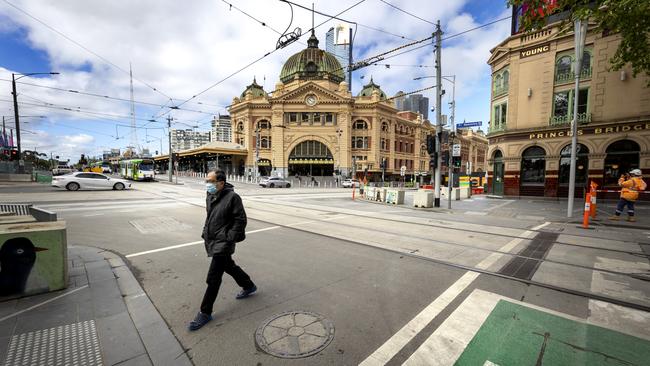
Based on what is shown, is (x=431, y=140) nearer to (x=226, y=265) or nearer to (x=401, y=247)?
(x=401, y=247)

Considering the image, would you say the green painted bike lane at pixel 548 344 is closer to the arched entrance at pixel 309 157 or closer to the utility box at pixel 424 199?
the utility box at pixel 424 199

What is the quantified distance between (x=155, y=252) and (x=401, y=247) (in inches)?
217

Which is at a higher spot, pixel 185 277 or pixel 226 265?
pixel 226 265

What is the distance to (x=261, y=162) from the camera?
5394cm

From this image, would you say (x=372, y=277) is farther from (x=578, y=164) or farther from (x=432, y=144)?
(x=578, y=164)

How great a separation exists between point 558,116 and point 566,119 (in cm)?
52

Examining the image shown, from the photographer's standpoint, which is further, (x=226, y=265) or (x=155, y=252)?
(x=155, y=252)

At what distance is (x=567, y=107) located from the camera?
732 inches

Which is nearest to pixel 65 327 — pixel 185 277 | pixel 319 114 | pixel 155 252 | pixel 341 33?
pixel 185 277

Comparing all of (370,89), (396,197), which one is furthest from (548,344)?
(370,89)

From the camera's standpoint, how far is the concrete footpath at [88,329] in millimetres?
2574

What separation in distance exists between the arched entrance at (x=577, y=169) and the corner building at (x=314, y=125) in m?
32.6

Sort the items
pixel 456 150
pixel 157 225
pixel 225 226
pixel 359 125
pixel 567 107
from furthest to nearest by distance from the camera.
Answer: pixel 359 125 < pixel 567 107 < pixel 456 150 < pixel 157 225 < pixel 225 226

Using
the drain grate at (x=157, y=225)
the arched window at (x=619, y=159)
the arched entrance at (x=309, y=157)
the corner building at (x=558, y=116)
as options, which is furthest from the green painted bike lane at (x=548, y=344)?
the arched entrance at (x=309, y=157)
